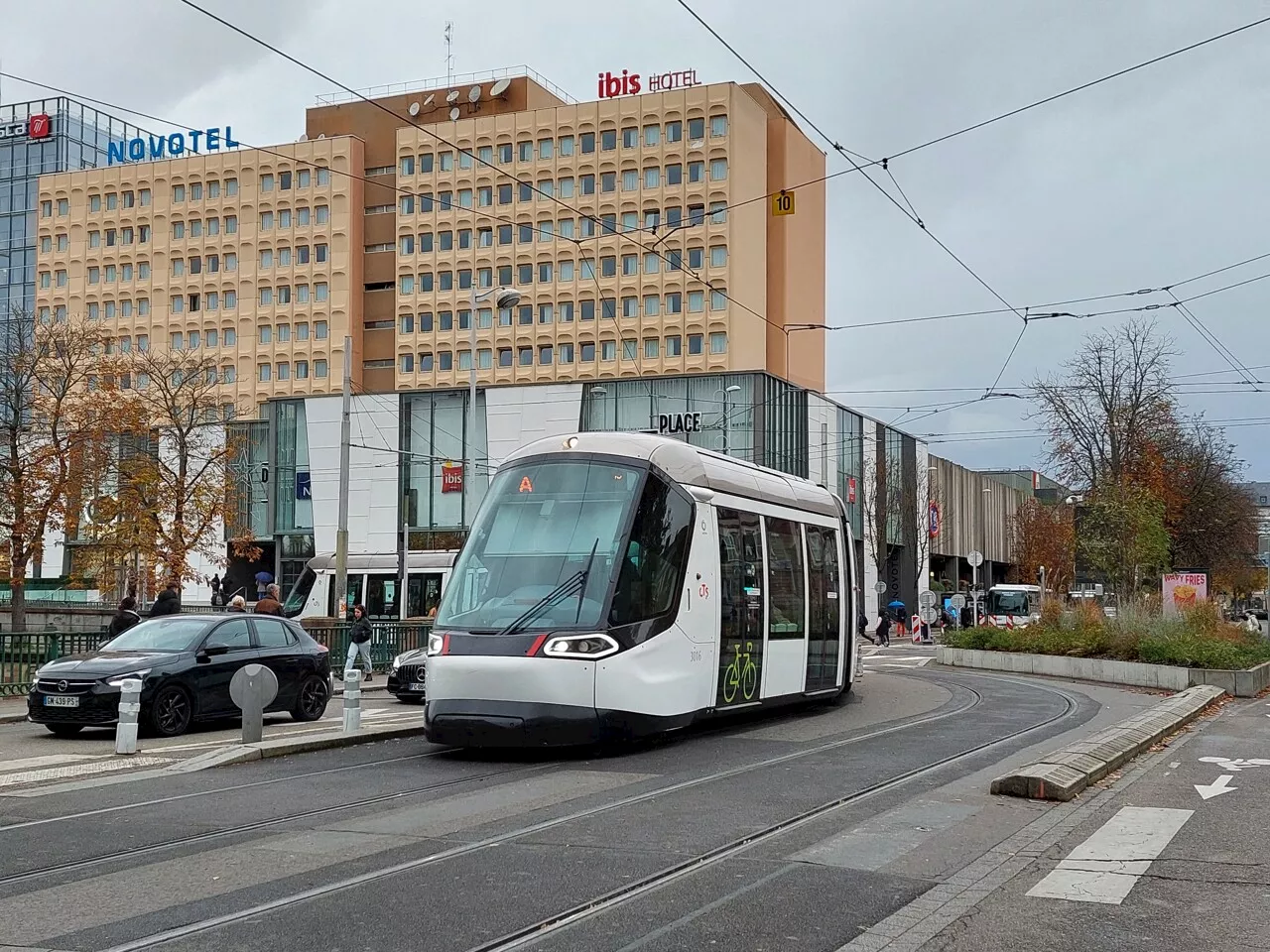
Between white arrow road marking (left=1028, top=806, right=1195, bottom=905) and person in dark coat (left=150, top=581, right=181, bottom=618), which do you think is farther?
person in dark coat (left=150, top=581, right=181, bottom=618)

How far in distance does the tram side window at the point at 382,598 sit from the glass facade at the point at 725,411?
21.0 metres

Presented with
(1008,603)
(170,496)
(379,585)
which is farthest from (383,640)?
(1008,603)

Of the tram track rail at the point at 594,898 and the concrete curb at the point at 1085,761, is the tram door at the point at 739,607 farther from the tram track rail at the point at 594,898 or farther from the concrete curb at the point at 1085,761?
the concrete curb at the point at 1085,761

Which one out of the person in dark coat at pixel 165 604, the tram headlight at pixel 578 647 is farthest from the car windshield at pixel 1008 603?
the tram headlight at pixel 578 647

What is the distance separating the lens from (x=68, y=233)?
85.8 metres

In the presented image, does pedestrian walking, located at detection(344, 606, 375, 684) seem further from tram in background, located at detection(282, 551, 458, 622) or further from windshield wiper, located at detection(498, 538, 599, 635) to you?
windshield wiper, located at detection(498, 538, 599, 635)

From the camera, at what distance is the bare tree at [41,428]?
1396 inches

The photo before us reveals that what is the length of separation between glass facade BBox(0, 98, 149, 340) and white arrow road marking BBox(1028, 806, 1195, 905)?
9520cm

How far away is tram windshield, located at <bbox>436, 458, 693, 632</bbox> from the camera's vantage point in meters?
13.8

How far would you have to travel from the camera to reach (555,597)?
13.8 m

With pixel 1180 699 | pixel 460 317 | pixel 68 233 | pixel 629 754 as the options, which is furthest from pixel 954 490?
pixel 629 754

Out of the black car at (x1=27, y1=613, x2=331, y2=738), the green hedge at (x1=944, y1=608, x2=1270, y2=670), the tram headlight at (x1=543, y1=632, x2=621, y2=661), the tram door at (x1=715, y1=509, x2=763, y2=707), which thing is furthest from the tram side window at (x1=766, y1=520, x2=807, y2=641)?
the green hedge at (x1=944, y1=608, x2=1270, y2=670)

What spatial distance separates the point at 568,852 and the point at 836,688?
12253 mm

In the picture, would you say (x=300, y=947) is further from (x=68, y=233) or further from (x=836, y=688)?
(x=68, y=233)
